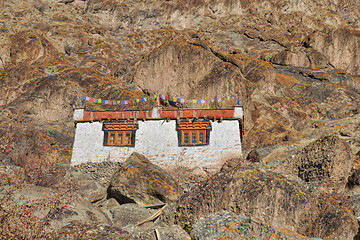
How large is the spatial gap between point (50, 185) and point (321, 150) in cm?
1500

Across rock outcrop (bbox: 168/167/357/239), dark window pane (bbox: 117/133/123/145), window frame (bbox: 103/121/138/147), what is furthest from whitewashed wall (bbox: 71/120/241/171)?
rock outcrop (bbox: 168/167/357/239)

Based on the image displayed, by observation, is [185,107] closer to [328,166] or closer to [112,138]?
[112,138]

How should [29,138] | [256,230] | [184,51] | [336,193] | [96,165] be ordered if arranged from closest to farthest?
[256,230], [336,193], [96,165], [29,138], [184,51]

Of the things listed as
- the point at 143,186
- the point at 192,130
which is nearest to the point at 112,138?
the point at 192,130

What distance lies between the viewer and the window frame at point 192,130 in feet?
85.1

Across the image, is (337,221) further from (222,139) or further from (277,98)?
(277,98)

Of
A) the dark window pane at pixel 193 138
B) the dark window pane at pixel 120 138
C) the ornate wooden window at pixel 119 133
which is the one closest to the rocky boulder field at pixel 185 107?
the dark window pane at pixel 120 138

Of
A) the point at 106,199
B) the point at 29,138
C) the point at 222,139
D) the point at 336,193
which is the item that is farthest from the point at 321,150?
the point at 29,138

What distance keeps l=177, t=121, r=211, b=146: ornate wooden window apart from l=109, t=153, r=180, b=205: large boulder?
184 inches

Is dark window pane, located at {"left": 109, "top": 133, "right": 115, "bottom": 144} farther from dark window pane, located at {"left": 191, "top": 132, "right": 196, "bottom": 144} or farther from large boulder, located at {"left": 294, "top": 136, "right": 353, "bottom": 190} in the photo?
large boulder, located at {"left": 294, "top": 136, "right": 353, "bottom": 190}

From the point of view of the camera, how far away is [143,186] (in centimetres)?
2078

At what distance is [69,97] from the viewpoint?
1555 inches

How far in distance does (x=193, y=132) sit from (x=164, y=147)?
7.76 ft

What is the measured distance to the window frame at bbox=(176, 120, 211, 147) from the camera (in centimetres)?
2594
